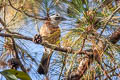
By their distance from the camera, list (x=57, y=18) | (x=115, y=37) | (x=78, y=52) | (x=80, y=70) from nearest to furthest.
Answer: (x=78, y=52)
(x=115, y=37)
(x=80, y=70)
(x=57, y=18)

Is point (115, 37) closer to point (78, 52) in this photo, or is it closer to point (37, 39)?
point (78, 52)

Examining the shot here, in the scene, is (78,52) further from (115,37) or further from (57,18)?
(57,18)

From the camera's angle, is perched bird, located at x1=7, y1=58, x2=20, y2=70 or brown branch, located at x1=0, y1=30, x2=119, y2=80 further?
perched bird, located at x1=7, y1=58, x2=20, y2=70

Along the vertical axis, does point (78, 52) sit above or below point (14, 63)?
above

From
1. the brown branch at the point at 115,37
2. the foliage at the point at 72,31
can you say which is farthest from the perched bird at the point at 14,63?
the brown branch at the point at 115,37

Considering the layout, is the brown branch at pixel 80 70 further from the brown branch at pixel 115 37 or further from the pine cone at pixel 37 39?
the pine cone at pixel 37 39

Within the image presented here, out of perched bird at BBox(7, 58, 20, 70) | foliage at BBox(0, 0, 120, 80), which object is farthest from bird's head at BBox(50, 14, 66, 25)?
perched bird at BBox(7, 58, 20, 70)

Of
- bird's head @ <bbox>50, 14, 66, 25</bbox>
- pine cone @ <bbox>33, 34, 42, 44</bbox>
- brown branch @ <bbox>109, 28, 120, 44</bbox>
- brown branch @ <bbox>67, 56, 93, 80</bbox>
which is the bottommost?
brown branch @ <bbox>67, 56, 93, 80</bbox>

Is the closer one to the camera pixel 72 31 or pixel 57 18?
pixel 72 31

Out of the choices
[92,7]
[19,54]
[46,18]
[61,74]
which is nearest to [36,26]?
[46,18]

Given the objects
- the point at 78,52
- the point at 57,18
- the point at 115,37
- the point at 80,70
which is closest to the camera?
the point at 78,52

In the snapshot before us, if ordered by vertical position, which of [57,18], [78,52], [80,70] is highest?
[57,18]

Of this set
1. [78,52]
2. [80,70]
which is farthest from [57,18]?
[78,52]

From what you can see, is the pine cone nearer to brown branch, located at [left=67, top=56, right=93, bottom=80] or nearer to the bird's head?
the bird's head
